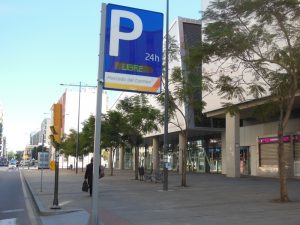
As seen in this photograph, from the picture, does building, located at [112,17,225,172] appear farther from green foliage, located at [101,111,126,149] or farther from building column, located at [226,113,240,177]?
green foliage, located at [101,111,126,149]

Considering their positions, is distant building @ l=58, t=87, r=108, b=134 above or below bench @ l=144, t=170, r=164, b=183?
above

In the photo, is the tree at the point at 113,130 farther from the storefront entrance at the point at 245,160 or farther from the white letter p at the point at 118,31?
the white letter p at the point at 118,31

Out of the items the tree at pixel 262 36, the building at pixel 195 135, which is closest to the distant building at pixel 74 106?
the building at pixel 195 135

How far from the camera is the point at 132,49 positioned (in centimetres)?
836

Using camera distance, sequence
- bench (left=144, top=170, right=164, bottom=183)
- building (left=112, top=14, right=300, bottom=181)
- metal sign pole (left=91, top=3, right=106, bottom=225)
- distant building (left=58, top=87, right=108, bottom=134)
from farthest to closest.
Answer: distant building (left=58, top=87, right=108, bottom=134) < building (left=112, top=14, right=300, bottom=181) < bench (left=144, top=170, right=164, bottom=183) < metal sign pole (left=91, top=3, right=106, bottom=225)

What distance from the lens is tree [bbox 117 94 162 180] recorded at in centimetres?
3152

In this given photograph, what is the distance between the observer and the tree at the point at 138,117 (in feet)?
103

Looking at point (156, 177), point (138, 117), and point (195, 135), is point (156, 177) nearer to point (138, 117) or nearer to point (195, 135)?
point (138, 117)

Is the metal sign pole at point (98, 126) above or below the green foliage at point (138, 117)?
below

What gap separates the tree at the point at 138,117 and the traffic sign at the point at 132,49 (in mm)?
21298

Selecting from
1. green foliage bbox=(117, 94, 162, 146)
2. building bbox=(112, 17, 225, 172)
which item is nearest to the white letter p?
green foliage bbox=(117, 94, 162, 146)

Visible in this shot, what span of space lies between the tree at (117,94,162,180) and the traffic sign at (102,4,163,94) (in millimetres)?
21298

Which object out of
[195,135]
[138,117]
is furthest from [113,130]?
[195,135]

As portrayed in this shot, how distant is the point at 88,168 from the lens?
21.5 metres
